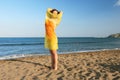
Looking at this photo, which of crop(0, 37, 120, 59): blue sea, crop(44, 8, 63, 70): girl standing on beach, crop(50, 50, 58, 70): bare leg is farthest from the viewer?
crop(0, 37, 120, 59): blue sea

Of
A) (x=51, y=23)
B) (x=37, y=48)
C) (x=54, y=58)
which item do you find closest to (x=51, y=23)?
(x=51, y=23)

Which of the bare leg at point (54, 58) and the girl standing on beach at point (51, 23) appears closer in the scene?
the girl standing on beach at point (51, 23)

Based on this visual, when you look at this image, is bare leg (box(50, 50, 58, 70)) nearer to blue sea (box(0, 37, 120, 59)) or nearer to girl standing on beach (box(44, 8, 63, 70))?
girl standing on beach (box(44, 8, 63, 70))

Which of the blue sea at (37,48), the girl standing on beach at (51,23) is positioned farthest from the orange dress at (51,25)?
the blue sea at (37,48)

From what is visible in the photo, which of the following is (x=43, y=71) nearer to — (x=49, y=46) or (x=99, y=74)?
(x=49, y=46)

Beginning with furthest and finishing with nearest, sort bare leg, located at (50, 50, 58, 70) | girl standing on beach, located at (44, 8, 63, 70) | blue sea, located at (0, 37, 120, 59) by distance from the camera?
blue sea, located at (0, 37, 120, 59) < bare leg, located at (50, 50, 58, 70) < girl standing on beach, located at (44, 8, 63, 70)

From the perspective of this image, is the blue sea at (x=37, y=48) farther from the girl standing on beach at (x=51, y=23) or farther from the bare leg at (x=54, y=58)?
the girl standing on beach at (x=51, y=23)

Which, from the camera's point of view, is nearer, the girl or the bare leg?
the girl

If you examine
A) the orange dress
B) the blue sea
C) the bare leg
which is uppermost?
the orange dress

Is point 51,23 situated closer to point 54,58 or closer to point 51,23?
point 51,23

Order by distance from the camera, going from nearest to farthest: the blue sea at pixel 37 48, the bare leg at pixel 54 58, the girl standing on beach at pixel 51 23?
the girl standing on beach at pixel 51 23, the bare leg at pixel 54 58, the blue sea at pixel 37 48

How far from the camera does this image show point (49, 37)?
793 cm

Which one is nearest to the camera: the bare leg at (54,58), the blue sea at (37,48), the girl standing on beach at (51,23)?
the girl standing on beach at (51,23)

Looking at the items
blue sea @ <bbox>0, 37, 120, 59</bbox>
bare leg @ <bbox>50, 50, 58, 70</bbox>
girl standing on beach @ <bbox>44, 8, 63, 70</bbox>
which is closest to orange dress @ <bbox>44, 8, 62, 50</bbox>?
girl standing on beach @ <bbox>44, 8, 63, 70</bbox>
